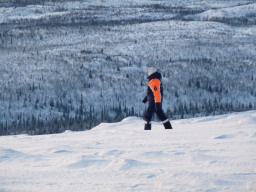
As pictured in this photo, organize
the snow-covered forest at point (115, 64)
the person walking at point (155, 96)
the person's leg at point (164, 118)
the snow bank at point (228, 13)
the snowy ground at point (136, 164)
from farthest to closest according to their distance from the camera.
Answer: the snow bank at point (228, 13) < the snow-covered forest at point (115, 64) < the person's leg at point (164, 118) < the person walking at point (155, 96) < the snowy ground at point (136, 164)

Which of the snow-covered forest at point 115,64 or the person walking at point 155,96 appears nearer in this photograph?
the person walking at point 155,96

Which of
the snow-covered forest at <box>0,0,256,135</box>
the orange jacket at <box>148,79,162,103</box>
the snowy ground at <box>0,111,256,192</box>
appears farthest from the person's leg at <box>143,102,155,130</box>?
the snow-covered forest at <box>0,0,256,135</box>

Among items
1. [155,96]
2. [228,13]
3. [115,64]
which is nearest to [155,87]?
[155,96]

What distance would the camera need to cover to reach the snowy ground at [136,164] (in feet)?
14.4

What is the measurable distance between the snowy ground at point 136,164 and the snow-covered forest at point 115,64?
9605mm

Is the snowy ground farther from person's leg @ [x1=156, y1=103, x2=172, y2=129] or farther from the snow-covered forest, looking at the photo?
the snow-covered forest

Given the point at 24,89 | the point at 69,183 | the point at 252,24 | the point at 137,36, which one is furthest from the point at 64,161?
the point at 252,24

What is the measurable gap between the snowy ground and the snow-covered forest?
9605mm

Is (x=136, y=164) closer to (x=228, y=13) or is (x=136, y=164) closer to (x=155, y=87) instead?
(x=155, y=87)

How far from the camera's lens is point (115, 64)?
26.2 meters

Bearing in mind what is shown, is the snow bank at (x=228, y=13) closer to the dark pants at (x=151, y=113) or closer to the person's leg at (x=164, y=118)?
the dark pants at (x=151, y=113)

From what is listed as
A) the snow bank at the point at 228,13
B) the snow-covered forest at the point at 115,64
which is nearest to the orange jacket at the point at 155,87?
the snow-covered forest at the point at 115,64

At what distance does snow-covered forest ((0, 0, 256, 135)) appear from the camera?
64.6ft

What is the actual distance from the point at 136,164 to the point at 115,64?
21.2 meters
